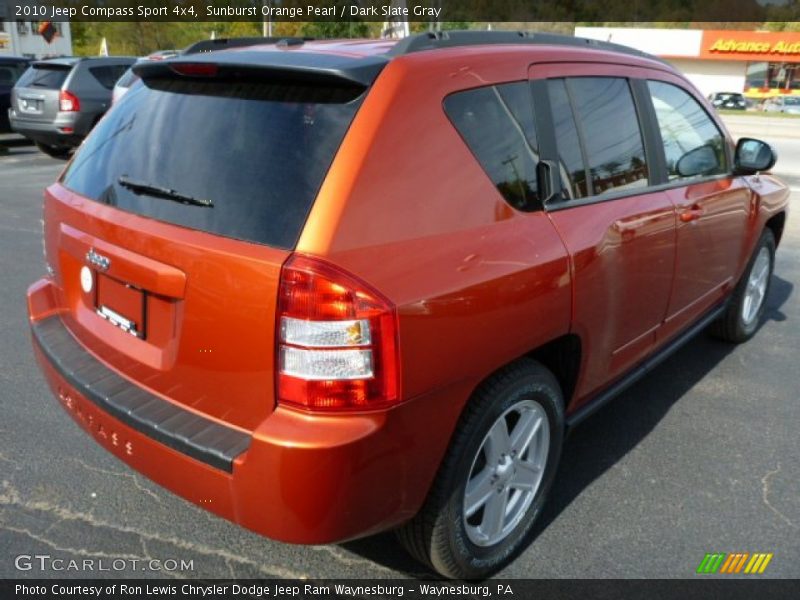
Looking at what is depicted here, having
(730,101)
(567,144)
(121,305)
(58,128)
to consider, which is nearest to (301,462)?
(121,305)

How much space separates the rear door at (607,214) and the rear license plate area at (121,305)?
58.5 inches

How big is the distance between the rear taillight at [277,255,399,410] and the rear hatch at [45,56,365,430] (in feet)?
0.20

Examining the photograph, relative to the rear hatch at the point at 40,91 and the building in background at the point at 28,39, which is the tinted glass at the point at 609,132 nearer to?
the rear hatch at the point at 40,91

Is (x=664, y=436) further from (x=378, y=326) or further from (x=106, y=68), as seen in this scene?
(x=106, y=68)

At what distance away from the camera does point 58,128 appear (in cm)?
1318

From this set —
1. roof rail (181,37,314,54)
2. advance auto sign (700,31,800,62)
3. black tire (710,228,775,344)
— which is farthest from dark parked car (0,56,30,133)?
advance auto sign (700,31,800,62)

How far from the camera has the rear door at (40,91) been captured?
13.2 meters

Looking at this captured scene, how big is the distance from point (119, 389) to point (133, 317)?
0.84 ft

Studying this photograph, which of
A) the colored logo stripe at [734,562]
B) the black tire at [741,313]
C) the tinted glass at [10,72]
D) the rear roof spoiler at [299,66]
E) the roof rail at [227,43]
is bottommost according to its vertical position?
the colored logo stripe at [734,562]

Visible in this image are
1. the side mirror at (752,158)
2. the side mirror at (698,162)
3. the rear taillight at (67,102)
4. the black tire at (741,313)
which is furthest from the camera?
the rear taillight at (67,102)

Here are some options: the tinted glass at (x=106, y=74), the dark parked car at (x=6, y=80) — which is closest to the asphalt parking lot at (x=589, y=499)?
the tinted glass at (x=106, y=74)

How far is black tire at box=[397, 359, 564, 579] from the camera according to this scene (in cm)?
232

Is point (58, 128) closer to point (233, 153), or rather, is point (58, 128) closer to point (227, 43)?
point (227, 43)

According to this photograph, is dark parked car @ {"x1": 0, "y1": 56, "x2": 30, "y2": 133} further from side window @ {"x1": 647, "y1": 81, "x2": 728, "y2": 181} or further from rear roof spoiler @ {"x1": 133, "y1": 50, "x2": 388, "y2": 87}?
side window @ {"x1": 647, "y1": 81, "x2": 728, "y2": 181}
